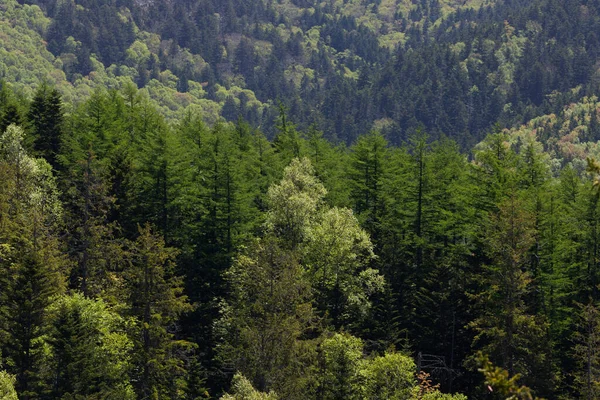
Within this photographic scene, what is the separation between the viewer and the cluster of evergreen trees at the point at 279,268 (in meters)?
57.4

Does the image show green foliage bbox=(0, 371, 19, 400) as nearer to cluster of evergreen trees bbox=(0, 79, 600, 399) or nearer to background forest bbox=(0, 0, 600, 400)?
background forest bbox=(0, 0, 600, 400)

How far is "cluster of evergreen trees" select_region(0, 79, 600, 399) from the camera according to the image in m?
57.4

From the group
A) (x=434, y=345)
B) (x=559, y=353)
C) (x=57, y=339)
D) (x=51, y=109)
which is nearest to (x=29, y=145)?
(x=51, y=109)

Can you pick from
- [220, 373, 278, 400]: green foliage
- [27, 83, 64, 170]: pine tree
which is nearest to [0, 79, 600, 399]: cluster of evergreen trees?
[220, 373, 278, 400]: green foliage

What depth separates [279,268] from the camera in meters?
62.0

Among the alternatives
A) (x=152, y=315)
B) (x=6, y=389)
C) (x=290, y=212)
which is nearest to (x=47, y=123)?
(x=290, y=212)

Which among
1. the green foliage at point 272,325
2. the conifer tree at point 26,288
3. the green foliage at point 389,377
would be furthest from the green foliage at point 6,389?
the green foliage at point 389,377

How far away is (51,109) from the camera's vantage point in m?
91.8

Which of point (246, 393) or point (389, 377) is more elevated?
point (389, 377)

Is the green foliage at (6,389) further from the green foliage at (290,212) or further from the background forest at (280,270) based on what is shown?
the green foliage at (290,212)

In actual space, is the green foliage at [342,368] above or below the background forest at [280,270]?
below

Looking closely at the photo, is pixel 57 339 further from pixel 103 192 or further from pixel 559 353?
pixel 559 353

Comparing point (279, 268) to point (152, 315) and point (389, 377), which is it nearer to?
point (152, 315)

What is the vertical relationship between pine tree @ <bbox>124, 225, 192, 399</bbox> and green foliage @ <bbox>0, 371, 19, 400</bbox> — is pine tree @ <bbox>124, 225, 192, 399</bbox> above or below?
above
